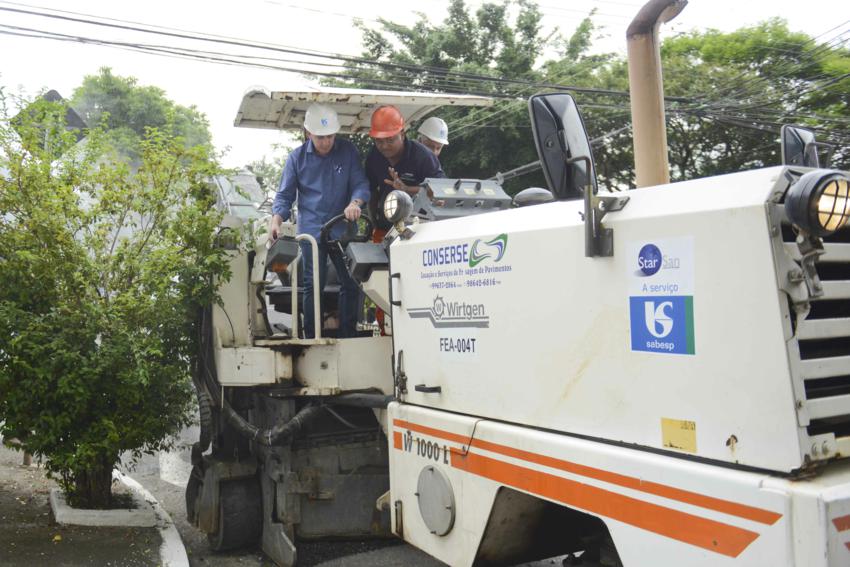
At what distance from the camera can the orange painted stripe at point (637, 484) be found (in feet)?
7.37

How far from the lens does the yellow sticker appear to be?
2479 mm

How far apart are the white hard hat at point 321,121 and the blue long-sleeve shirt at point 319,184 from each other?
5.4 inches

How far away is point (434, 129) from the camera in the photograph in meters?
6.15

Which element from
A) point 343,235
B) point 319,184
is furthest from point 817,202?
point 319,184

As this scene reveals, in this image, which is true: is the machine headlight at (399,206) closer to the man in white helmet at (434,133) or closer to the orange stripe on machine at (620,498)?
the orange stripe on machine at (620,498)

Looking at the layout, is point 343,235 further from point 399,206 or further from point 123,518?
point 123,518

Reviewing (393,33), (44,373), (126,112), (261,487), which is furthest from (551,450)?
(126,112)

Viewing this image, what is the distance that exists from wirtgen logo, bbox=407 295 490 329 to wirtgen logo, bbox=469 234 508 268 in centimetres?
19

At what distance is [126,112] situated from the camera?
163 ft

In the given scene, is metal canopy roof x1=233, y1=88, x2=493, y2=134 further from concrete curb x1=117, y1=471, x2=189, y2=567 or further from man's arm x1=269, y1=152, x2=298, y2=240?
concrete curb x1=117, y1=471, x2=189, y2=567

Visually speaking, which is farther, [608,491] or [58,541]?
[58,541]

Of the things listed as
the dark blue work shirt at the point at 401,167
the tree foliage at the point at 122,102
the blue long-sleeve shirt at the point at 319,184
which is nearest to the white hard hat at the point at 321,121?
the blue long-sleeve shirt at the point at 319,184

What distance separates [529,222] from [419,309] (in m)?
0.88

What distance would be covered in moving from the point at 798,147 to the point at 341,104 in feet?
10.1
